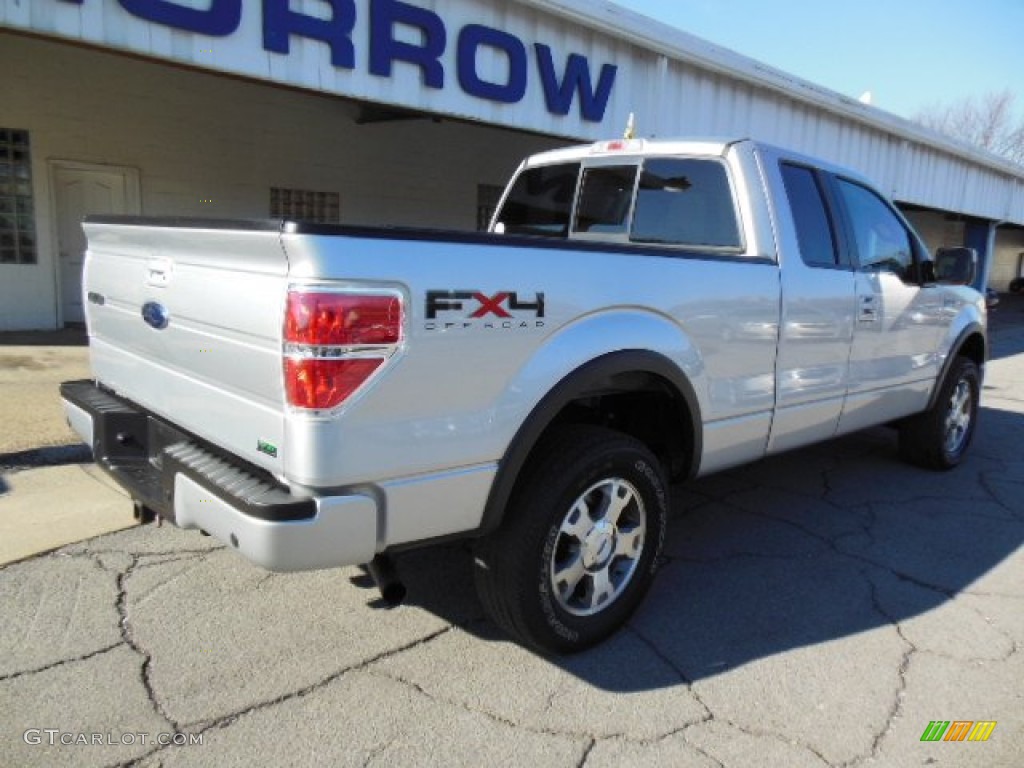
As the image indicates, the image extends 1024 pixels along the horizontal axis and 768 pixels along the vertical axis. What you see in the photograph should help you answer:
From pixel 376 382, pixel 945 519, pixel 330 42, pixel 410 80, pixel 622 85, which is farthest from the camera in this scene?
pixel 622 85

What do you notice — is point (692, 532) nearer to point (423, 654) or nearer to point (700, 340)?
point (700, 340)

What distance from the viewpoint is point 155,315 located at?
284 cm

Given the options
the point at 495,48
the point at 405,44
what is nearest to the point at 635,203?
the point at 405,44

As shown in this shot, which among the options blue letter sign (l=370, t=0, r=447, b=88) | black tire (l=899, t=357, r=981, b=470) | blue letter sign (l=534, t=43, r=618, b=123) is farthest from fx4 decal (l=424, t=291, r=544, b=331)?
→ blue letter sign (l=534, t=43, r=618, b=123)

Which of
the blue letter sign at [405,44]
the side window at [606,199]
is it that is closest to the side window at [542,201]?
the side window at [606,199]

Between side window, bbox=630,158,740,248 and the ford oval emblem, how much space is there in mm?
2482

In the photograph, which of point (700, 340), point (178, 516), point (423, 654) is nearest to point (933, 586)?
point (700, 340)

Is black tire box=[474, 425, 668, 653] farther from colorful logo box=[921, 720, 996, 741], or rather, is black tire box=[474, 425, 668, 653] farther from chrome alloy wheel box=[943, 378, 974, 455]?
chrome alloy wheel box=[943, 378, 974, 455]

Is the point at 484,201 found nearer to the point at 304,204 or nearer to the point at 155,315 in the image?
the point at 304,204

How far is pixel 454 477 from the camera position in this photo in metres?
2.47

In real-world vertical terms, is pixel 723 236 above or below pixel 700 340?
above

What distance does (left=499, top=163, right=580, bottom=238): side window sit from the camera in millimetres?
4773

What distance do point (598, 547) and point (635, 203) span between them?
2.08 meters

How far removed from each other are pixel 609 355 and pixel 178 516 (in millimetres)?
1572
